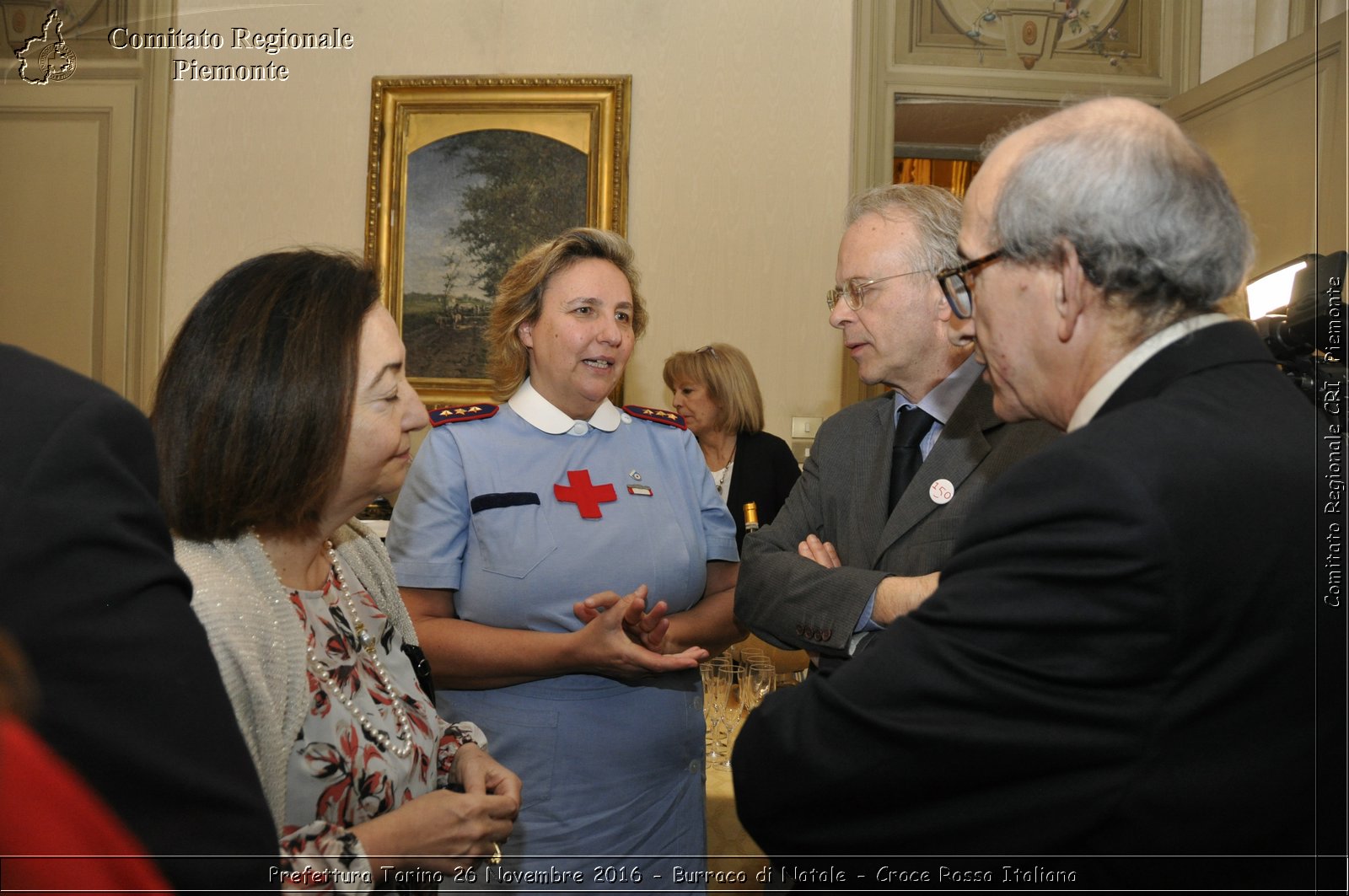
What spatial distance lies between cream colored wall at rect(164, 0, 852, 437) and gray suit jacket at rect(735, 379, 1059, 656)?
358 centimetres

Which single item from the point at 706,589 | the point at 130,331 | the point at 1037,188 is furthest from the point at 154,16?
the point at 1037,188

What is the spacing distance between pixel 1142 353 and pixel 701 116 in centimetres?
490

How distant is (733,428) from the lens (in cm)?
503

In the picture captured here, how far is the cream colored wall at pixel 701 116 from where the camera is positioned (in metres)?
5.73

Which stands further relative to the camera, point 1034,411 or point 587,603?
point 587,603

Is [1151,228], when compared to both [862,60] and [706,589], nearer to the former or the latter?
[706,589]

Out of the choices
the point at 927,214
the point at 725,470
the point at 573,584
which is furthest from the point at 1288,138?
the point at 573,584

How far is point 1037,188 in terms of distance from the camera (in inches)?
48.6

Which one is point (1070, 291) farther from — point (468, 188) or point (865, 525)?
point (468, 188)

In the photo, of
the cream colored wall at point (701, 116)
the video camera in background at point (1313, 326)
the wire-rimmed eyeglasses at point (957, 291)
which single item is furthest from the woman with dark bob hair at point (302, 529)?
the cream colored wall at point (701, 116)

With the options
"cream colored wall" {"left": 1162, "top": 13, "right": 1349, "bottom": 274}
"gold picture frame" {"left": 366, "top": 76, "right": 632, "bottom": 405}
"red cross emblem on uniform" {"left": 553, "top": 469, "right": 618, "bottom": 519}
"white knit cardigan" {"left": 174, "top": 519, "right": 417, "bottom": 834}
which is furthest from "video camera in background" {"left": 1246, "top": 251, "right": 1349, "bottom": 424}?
"gold picture frame" {"left": 366, "top": 76, "right": 632, "bottom": 405}

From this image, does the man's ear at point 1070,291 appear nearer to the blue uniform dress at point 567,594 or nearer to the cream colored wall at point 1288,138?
the blue uniform dress at point 567,594

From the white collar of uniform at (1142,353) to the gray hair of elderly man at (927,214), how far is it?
84 cm

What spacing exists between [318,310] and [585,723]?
1121 millimetres
